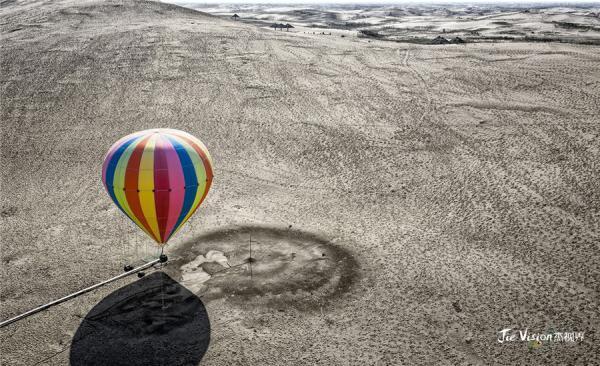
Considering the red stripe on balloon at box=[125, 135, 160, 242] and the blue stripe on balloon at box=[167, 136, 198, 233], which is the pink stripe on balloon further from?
the red stripe on balloon at box=[125, 135, 160, 242]

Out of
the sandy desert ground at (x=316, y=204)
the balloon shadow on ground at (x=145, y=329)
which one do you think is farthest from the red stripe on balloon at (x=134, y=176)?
the sandy desert ground at (x=316, y=204)

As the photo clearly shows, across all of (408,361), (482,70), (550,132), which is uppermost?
(482,70)

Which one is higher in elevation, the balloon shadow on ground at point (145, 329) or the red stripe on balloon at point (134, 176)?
the red stripe on balloon at point (134, 176)

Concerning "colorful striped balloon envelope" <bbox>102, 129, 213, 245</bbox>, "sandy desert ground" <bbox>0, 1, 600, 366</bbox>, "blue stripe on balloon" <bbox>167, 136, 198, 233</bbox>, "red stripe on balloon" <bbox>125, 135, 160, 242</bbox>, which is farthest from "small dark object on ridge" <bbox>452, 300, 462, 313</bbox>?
"red stripe on balloon" <bbox>125, 135, 160, 242</bbox>

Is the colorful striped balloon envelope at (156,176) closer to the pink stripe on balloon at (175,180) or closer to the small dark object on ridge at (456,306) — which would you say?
the pink stripe on balloon at (175,180)

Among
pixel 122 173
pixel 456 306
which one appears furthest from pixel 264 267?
pixel 456 306

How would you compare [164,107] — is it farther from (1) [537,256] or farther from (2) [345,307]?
(1) [537,256]

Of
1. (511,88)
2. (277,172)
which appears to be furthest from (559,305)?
(511,88)

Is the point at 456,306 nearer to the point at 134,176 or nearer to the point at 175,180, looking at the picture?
the point at 175,180
